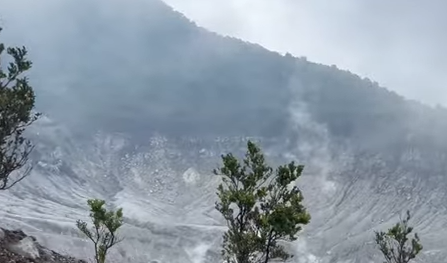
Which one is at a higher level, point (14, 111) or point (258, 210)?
point (14, 111)

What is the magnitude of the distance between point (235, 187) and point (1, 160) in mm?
10462

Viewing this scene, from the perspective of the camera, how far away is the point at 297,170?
3089 centimetres

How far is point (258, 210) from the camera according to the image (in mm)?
30703

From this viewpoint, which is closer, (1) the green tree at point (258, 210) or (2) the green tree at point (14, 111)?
(2) the green tree at point (14, 111)

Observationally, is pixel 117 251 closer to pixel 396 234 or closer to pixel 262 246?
pixel 396 234

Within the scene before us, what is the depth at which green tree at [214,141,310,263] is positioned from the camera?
29.0 metres

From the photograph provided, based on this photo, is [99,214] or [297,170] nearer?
[297,170]

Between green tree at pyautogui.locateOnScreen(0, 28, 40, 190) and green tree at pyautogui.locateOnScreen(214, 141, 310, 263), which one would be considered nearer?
green tree at pyautogui.locateOnScreen(0, 28, 40, 190)

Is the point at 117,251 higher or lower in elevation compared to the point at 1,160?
higher

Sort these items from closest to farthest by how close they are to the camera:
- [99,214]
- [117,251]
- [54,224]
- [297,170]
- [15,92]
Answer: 1. [15,92]
2. [297,170]
3. [99,214]
4. [117,251]
5. [54,224]

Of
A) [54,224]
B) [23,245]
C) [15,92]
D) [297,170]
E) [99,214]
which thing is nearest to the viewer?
[15,92]

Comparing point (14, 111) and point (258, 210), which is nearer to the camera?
point (14, 111)

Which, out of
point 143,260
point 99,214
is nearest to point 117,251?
point 143,260

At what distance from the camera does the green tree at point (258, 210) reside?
29.0m
